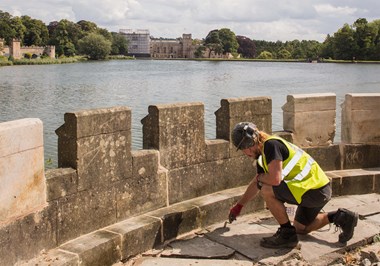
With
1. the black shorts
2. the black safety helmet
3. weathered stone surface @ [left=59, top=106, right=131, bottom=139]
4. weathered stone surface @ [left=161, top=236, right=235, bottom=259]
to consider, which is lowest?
weathered stone surface @ [left=161, top=236, right=235, bottom=259]

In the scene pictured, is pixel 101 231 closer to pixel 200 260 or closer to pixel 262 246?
pixel 200 260

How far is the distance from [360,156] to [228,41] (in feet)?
517

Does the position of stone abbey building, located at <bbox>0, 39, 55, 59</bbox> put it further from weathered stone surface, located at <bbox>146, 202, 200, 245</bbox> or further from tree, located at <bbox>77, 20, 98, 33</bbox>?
weathered stone surface, located at <bbox>146, 202, 200, 245</bbox>

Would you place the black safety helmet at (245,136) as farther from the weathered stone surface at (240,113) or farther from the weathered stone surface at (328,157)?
the weathered stone surface at (328,157)

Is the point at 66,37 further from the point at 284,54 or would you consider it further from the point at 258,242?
the point at 258,242

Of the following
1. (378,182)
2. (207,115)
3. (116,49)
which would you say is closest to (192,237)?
(378,182)

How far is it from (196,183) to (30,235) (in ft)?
7.48

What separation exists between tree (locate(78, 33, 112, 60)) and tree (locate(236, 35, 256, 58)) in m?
56.2

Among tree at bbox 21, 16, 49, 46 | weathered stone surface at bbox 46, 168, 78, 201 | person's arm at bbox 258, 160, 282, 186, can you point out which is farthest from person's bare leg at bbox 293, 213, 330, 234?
tree at bbox 21, 16, 49, 46

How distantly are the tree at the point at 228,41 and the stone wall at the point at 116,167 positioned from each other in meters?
158

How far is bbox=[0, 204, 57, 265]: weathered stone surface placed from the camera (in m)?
4.34

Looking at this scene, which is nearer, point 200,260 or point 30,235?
point 30,235

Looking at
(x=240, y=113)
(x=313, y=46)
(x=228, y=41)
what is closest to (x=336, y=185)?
(x=240, y=113)

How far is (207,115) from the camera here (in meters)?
22.4
